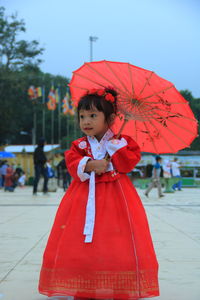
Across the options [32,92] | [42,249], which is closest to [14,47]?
[32,92]

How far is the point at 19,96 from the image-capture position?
147 ft

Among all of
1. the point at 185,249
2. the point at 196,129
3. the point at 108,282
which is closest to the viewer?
the point at 108,282

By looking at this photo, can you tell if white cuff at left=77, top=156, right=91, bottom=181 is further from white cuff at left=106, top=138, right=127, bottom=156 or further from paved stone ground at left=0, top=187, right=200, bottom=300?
paved stone ground at left=0, top=187, right=200, bottom=300

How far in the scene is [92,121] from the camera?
3.45 m

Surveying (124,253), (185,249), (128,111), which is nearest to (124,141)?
(128,111)

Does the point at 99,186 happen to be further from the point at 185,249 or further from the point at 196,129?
the point at 185,249

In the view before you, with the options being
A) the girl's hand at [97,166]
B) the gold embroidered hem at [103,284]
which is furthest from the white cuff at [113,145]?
the gold embroidered hem at [103,284]

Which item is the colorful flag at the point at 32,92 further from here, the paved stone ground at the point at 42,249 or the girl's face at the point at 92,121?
the girl's face at the point at 92,121

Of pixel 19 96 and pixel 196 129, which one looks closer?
pixel 196 129

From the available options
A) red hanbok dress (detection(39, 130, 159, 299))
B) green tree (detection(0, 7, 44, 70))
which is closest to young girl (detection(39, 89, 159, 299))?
red hanbok dress (detection(39, 130, 159, 299))

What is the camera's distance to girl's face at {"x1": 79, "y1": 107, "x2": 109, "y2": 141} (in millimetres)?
3455

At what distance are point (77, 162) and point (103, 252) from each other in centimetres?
64

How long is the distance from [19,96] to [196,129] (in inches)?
1644

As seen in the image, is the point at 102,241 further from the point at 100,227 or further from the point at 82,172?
the point at 82,172
